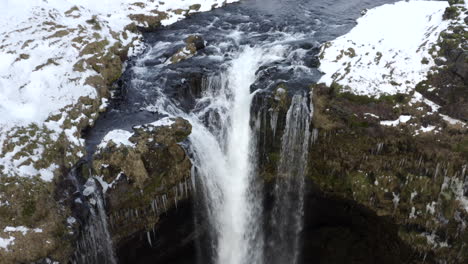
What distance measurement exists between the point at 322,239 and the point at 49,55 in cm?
1347

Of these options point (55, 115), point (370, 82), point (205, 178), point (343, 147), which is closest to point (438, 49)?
point (370, 82)

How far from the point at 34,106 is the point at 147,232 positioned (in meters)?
6.18

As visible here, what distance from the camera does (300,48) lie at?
1811 centimetres

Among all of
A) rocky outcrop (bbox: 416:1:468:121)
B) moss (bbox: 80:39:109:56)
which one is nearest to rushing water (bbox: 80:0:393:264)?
moss (bbox: 80:39:109:56)

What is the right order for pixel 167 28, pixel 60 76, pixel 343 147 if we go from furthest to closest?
pixel 167 28
pixel 60 76
pixel 343 147

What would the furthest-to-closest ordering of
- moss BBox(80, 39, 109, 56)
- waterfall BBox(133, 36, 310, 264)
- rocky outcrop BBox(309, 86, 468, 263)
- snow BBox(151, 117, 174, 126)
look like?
moss BBox(80, 39, 109, 56) < waterfall BBox(133, 36, 310, 264) < snow BBox(151, 117, 174, 126) < rocky outcrop BBox(309, 86, 468, 263)

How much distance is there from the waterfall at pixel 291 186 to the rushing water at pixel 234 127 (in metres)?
0.04

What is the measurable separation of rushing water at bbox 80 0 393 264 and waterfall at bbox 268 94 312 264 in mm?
37

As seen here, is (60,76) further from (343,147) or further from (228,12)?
(228,12)

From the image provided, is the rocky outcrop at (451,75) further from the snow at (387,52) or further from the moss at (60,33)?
the moss at (60,33)

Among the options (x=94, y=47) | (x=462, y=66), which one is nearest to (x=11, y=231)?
(x=94, y=47)

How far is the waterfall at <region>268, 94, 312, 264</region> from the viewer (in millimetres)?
13602

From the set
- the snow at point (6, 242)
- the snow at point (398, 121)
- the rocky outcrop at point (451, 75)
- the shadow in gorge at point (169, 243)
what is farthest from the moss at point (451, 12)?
the snow at point (6, 242)

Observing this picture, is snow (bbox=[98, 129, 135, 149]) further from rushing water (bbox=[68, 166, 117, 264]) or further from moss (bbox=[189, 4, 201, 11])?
moss (bbox=[189, 4, 201, 11])
